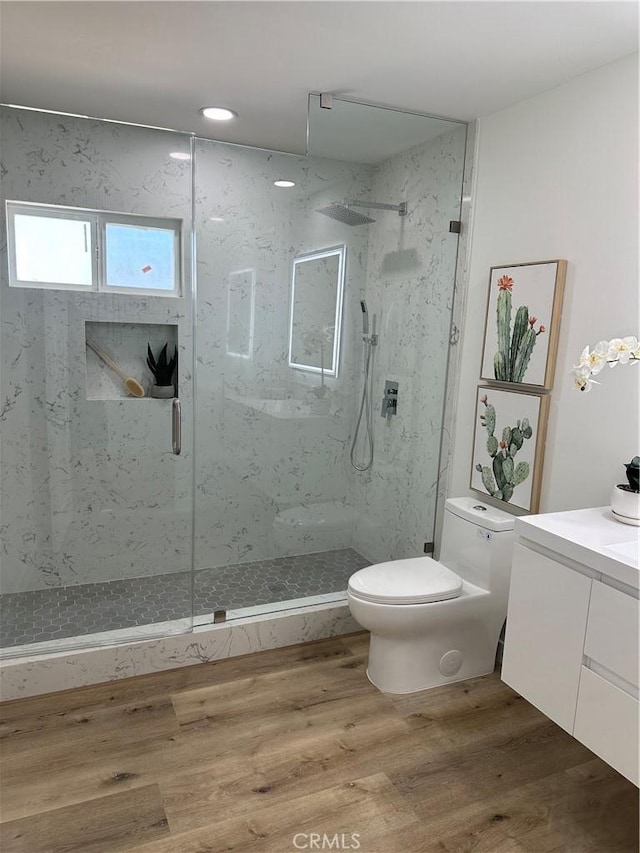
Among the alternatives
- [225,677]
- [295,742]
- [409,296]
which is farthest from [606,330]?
[225,677]

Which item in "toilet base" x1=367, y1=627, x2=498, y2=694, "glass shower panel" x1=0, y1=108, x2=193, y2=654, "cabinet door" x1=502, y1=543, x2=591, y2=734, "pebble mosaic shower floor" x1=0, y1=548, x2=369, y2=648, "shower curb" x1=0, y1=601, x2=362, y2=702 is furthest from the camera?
"glass shower panel" x1=0, y1=108, x2=193, y2=654

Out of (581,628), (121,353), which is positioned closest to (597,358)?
(581,628)

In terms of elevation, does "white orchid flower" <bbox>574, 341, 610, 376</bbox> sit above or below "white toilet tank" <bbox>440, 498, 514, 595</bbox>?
above

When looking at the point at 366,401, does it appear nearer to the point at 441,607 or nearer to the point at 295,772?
the point at 441,607

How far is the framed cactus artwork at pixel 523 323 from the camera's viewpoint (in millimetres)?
2486

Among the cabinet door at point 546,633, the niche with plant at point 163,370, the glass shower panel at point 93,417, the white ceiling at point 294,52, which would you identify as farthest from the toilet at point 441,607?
the white ceiling at point 294,52

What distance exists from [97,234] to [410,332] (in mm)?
1638

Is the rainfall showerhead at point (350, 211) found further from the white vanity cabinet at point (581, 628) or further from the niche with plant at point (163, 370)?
the white vanity cabinet at point (581, 628)

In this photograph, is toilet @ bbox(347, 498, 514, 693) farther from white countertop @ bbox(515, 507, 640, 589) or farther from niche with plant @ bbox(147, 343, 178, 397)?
niche with plant @ bbox(147, 343, 178, 397)

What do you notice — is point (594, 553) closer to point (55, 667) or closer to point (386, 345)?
point (386, 345)

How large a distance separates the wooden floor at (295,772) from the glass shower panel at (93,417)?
0.50 meters

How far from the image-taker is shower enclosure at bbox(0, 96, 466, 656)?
2.88m

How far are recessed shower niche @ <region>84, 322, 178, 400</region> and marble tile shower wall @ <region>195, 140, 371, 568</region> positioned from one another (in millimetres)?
303

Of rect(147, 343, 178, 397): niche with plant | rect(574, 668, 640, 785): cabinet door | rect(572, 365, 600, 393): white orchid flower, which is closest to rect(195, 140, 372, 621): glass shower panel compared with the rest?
rect(147, 343, 178, 397): niche with plant
